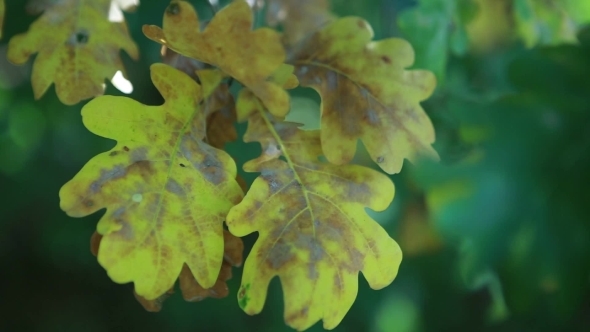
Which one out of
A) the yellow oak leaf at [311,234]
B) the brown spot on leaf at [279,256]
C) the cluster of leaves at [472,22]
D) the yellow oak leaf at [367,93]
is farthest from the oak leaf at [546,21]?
the brown spot on leaf at [279,256]

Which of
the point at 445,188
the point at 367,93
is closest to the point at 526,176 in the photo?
the point at 445,188

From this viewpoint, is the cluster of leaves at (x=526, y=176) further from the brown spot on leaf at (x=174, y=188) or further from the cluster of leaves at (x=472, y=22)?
the brown spot on leaf at (x=174, y=188)

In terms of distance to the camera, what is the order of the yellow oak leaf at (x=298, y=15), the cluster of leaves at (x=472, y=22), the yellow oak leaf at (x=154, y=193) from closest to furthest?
the yellow oak leaf at (x=154, y=193) → the cluster of leaves at (x=472, y=22) → the yellow oak leaf at (x=298, y=15)

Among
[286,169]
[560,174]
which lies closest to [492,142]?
[560,174]

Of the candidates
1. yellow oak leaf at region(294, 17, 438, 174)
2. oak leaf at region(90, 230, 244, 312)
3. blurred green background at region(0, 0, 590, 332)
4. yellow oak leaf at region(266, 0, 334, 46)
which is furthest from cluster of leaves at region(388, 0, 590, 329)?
oak leaf at region(90, 230, 244, 312)

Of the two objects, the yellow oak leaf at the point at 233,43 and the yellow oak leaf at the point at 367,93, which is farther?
the yellow oak leaf at the point at 367,93

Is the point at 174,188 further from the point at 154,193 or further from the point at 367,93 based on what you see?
the point at 367,93

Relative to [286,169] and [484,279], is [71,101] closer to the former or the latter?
[286,169]
